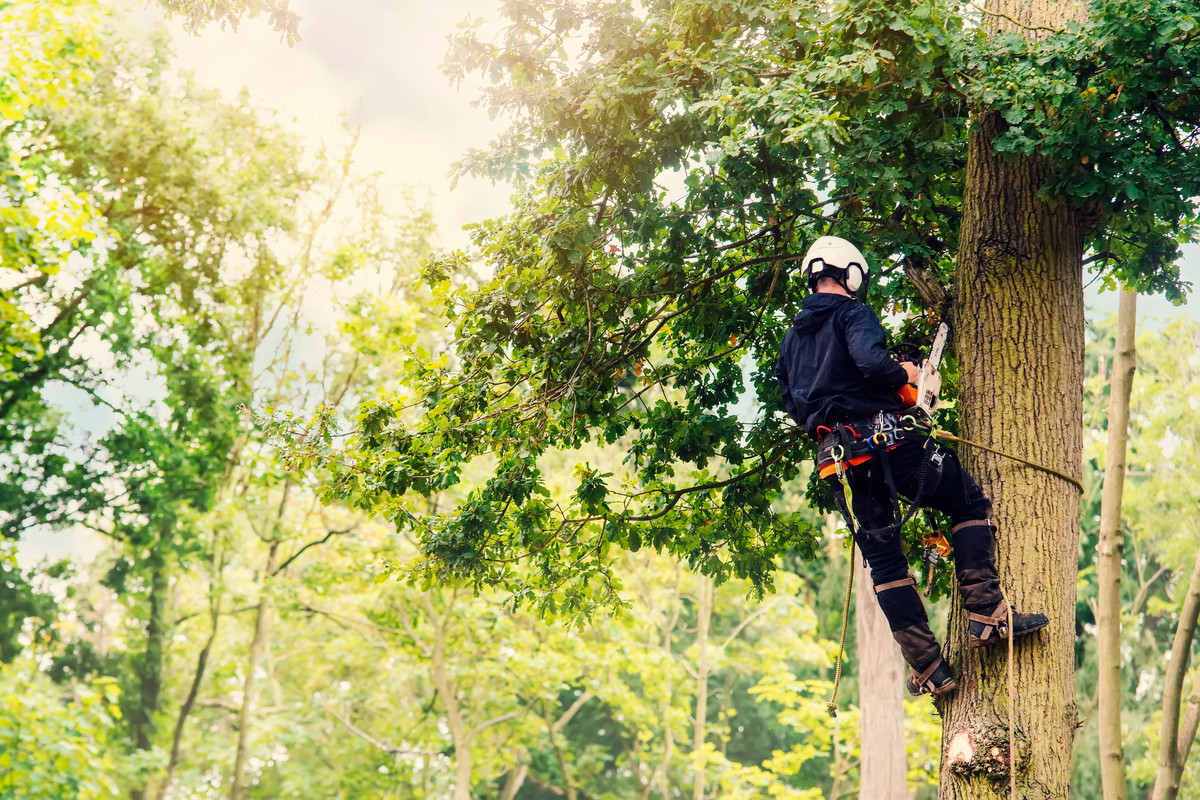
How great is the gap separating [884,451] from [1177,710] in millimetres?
3956

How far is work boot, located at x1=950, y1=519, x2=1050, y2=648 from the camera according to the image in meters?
3.68

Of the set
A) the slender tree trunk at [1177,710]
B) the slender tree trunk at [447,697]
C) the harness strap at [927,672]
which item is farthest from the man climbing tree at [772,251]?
the slender tree trunk at [447,697]

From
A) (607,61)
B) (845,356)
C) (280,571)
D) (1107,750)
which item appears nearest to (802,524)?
(1107,750)

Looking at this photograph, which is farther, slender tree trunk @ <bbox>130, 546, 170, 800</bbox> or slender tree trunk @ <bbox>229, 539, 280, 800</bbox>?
slender tree trunk @ <bbox>130, 546, 170, 800</bbox>

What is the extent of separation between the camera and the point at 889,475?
12.7 feet

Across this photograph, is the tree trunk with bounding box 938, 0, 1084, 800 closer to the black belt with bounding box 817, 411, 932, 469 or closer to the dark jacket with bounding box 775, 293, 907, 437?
the black belt with bounding box 817, 411, 932, 469

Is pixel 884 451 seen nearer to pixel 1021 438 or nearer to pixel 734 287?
pixel 1021 438

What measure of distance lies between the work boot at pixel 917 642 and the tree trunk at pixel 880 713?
23.8 feet

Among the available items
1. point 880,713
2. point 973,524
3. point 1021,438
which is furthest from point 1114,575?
point 880,713

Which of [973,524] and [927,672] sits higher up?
[973,524]

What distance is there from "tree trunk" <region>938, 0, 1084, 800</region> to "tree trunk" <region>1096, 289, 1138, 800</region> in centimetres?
227

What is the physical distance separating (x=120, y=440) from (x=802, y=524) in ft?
41.3

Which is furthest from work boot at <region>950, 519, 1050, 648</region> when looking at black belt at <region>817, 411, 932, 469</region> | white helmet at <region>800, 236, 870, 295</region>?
white helmet at <region>800, 236, 870, 295</region>

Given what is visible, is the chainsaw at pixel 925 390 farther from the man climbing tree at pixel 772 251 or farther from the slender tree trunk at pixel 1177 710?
the slender tree trunk at pixel 1177 710
